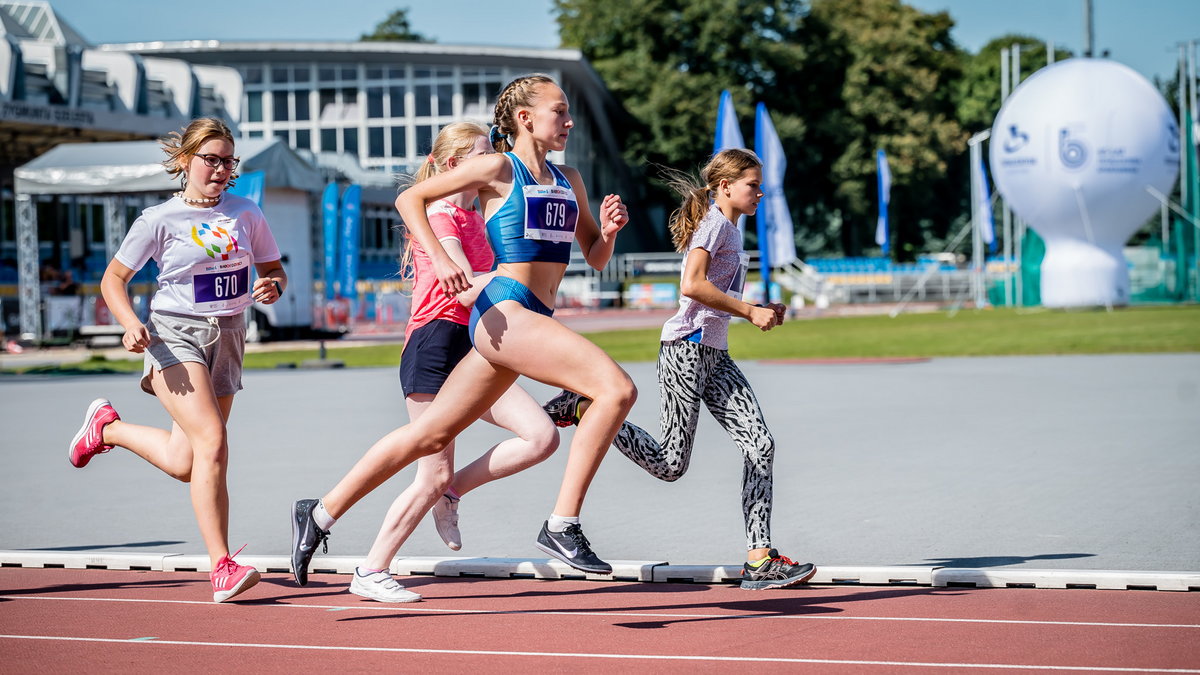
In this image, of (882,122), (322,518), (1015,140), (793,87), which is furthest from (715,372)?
(793,87)

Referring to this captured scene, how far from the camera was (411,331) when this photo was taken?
19.4 ft

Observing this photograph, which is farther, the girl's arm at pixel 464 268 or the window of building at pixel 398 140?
the window of building at pixel 398 140

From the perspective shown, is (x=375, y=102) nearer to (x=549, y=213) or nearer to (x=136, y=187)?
(x=136, y=187)

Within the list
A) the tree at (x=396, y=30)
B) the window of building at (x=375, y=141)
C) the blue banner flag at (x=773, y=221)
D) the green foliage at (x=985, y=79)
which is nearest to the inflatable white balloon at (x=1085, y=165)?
the blue banner flag at (x=773, y=221)

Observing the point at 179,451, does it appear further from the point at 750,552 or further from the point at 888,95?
the point at 888,95

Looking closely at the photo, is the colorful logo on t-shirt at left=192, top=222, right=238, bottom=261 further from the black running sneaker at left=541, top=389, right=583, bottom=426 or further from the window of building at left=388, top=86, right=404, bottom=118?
the window of building at left=388, top=86, right=404, bottom=118

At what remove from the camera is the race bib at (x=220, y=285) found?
5879 millimetres

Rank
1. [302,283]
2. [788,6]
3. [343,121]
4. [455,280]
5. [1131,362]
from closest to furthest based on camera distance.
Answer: [455,280]
[1131,362]
[302,283]
[343,121]
[788,6]

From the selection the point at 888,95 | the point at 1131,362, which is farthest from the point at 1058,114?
the point at 888,95

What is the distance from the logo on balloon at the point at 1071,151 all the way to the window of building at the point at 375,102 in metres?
31.7

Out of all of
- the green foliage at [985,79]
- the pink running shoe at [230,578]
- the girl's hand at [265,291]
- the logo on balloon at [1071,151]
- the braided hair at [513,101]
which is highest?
the green foliage at [985,79]

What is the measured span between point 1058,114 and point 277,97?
115ft

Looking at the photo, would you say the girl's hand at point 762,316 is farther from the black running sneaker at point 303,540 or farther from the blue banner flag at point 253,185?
the blue banner flag at point 253,185

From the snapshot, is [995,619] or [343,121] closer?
[995,619]
